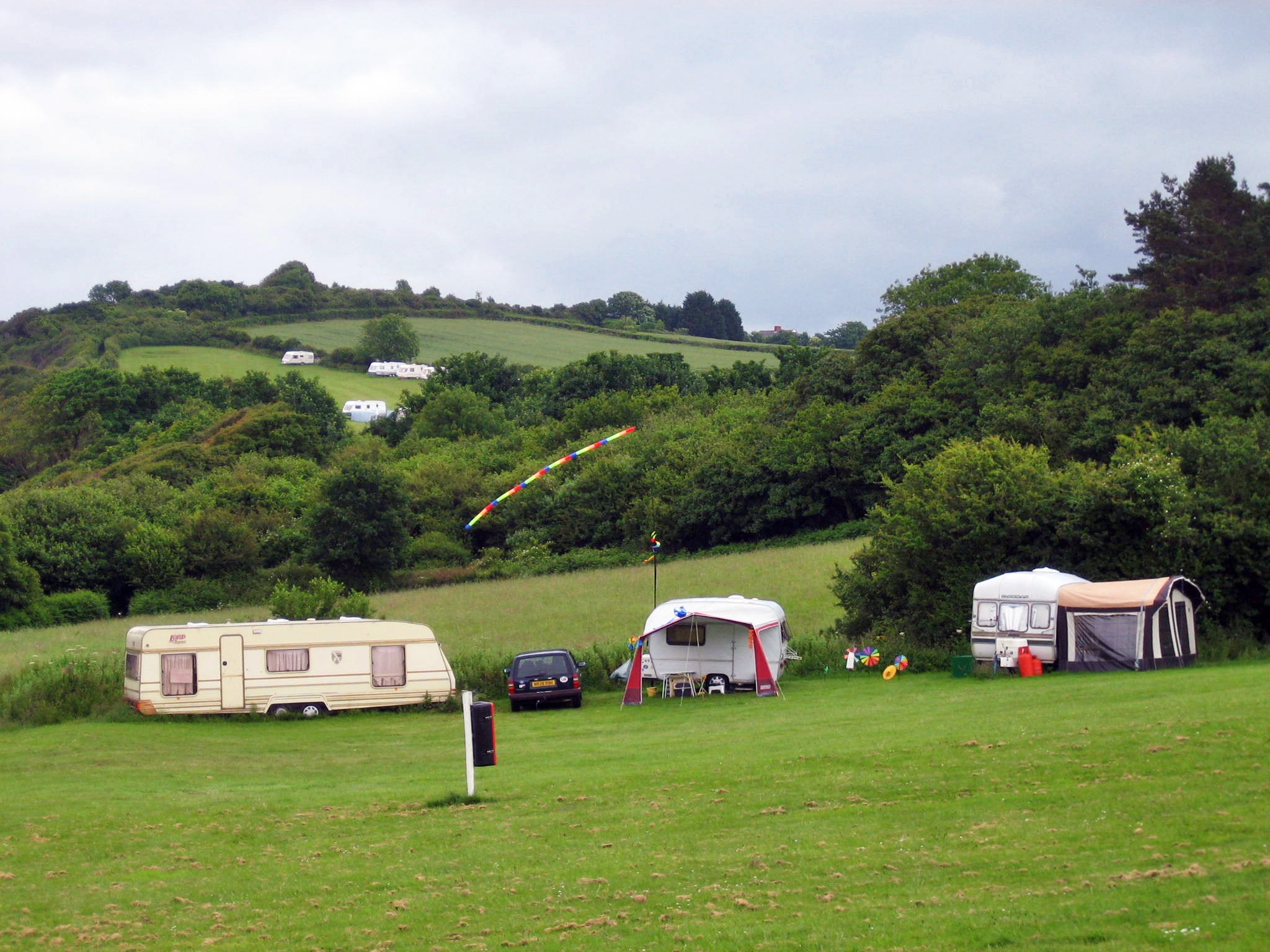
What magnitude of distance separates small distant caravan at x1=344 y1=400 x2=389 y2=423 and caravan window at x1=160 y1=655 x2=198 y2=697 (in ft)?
277

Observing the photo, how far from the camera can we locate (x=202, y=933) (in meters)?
9.52

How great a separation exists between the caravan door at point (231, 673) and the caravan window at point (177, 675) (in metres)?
0.64

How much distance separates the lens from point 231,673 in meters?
26.5

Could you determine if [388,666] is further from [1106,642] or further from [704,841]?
[704,841]

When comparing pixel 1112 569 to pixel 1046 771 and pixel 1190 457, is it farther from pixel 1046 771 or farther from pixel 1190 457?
pixel 1046 771

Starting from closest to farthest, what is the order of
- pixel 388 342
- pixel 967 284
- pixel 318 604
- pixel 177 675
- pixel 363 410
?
pixel 177 675, pixel 318 604, pixel 967 284, pixel 363 410, pixel 388 342

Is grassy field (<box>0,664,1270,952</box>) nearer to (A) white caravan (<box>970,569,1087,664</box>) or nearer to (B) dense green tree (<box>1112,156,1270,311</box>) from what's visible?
(A) white caravan (<box>970,569,1087,664</box>)

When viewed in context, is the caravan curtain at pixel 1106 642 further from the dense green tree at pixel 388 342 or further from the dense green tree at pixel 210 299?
the dense green tree at pixel 210 299

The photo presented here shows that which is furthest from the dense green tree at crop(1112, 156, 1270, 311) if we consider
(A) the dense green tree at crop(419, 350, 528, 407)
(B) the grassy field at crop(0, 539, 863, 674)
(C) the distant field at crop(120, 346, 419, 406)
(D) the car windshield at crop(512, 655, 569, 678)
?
(C) the distant field at crop(120, 346, 419, 406)

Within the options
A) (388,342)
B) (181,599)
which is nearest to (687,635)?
(181,599)

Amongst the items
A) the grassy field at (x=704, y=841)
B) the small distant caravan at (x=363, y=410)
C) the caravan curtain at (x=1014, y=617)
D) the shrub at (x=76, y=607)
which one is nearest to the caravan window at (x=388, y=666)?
the grassy field at (x=704, y=841)

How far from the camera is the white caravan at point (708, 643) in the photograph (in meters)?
27.8

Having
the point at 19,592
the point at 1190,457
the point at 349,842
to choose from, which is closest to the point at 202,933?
the point at 349,842

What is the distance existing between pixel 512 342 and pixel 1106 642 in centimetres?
11651
